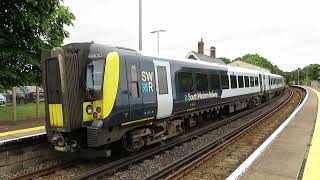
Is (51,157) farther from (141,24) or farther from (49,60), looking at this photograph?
Result: (141,24)

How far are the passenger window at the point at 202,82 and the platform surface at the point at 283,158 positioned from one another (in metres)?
3.34

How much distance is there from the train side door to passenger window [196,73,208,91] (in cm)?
481

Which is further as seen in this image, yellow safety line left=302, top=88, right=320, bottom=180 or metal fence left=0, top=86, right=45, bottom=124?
metal fence left=0, top=86, right=45, bottom=124

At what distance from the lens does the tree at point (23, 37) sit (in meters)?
15.9

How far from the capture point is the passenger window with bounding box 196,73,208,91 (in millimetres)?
14746

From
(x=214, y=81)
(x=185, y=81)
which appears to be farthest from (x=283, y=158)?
(x=214, y=81)

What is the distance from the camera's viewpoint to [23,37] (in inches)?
674

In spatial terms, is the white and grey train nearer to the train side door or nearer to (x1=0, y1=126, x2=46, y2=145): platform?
the train side door

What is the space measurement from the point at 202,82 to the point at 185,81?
1.95 meters

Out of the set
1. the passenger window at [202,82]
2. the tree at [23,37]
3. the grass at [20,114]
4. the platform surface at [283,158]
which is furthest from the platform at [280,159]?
the grass at [20,114]

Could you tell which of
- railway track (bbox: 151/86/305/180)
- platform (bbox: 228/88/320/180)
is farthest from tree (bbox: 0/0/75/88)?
platform (bbox: 228/88/320/180)

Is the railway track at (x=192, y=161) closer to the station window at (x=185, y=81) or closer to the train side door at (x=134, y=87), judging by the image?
the train side door at (x=134, y=87)

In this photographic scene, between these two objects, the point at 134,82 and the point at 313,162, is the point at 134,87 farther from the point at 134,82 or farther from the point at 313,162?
the point at 313,162

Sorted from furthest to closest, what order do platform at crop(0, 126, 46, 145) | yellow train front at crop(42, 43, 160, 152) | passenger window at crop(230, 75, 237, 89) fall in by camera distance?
passenger window at crop(230, 75, 237, 89), platform at crop(0, 126, 46, 145), yellow train front at crop(42, 43, 160, 152)
